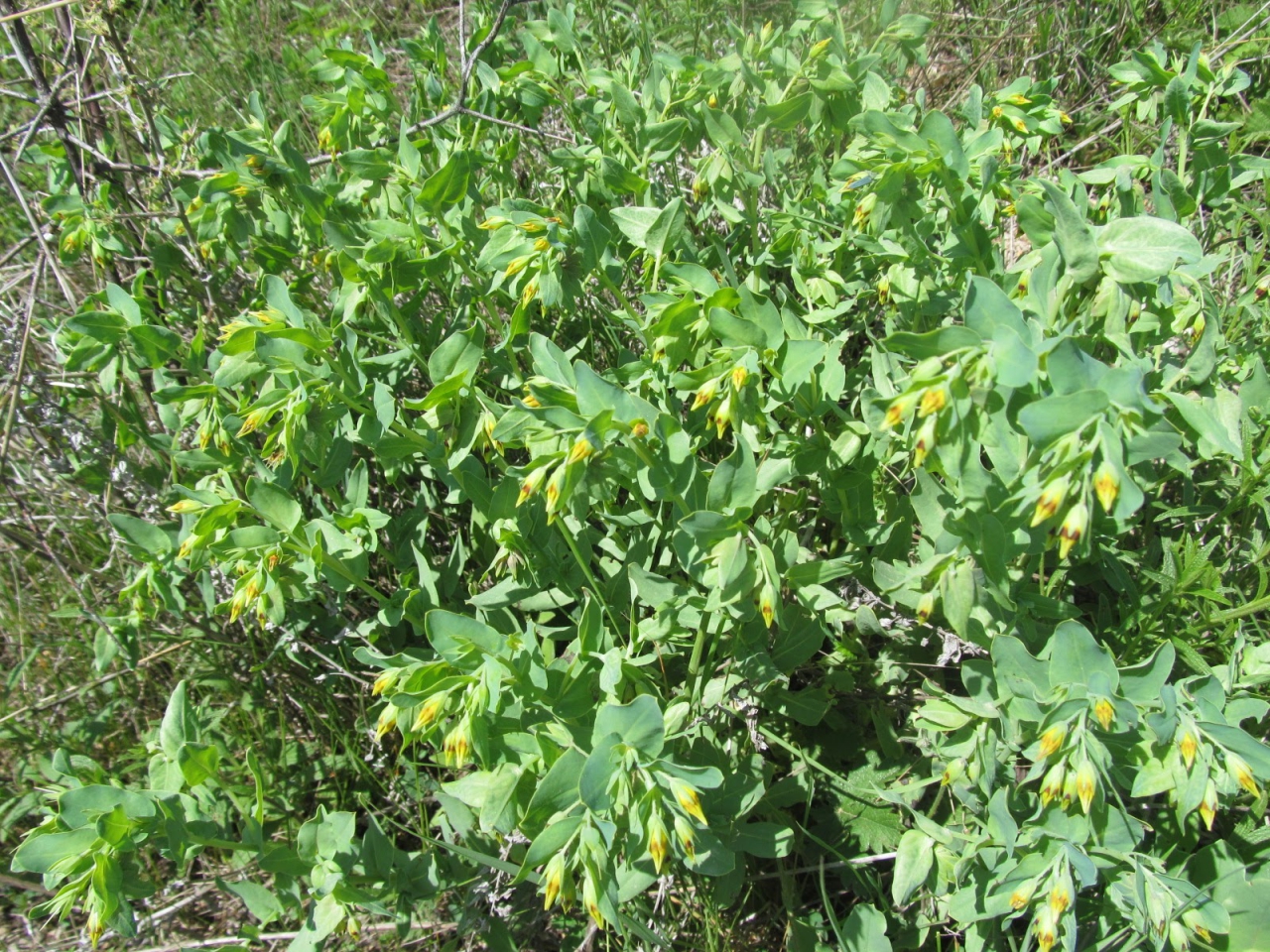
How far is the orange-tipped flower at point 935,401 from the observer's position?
5.46 ft

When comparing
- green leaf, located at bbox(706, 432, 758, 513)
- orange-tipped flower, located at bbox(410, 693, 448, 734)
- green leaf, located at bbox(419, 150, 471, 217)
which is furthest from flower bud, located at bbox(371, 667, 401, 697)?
green leaf, located at bbox(419, 150, 471, 217)

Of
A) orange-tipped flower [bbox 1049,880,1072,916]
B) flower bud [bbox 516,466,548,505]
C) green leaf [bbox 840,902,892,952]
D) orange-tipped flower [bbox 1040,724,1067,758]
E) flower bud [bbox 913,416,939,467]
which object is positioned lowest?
green leaf [bbox 840,902,892,952]

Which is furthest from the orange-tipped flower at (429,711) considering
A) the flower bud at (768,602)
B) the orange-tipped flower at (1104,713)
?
the orange-tipped flower at (1104,713)

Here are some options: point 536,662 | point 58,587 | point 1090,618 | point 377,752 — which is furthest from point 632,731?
point 58,587

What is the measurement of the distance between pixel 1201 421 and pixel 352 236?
2.15 m

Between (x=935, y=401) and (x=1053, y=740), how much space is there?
28.4 inches

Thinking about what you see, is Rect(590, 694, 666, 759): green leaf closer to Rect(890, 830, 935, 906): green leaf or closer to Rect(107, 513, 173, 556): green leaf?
Rect(890, 830, 935, 906): green leaf

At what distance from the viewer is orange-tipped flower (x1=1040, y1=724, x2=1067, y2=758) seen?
1.81 m

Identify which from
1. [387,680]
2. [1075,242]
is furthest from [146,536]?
[1075,242]

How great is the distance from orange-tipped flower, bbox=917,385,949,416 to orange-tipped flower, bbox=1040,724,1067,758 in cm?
69

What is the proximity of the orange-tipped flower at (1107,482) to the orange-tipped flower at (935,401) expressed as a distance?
279mm

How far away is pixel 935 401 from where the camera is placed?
1.66 metres

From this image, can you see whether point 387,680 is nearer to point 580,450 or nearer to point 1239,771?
point 580,450

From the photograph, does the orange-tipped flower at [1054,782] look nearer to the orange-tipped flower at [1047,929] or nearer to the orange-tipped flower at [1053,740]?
the orange-tipped flower at [1053,740]
